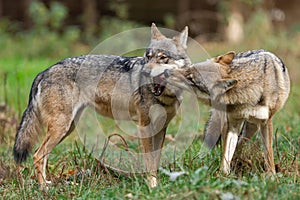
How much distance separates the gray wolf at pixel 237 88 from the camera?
508 cm

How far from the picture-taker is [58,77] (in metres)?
6.04

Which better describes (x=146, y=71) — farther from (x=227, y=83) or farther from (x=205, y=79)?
(x=227, y=83)

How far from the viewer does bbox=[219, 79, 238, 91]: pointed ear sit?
16.6ft

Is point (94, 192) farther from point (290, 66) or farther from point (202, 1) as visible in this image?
point (202, 1)

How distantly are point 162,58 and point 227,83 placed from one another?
911mm

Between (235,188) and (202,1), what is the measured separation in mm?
16162

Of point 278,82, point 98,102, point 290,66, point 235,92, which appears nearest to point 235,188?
point 235,92

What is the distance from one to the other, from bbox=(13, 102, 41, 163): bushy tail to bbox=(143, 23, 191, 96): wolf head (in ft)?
4.55

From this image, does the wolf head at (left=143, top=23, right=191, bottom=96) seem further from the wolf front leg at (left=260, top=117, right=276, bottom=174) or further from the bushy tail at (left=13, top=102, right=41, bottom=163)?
the bushy tail at (left=13, top=102, right=41, bottom=163)

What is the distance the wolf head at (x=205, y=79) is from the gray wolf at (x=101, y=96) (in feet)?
1.69

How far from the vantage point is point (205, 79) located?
5.05m

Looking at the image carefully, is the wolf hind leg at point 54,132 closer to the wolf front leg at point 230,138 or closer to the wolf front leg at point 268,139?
the wolf front leg at point 230,138

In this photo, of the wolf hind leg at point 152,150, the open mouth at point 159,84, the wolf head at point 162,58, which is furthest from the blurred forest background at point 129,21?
the open mouth at point 159,84

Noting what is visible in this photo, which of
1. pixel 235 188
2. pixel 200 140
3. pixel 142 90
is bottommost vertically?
pixel 200 140
